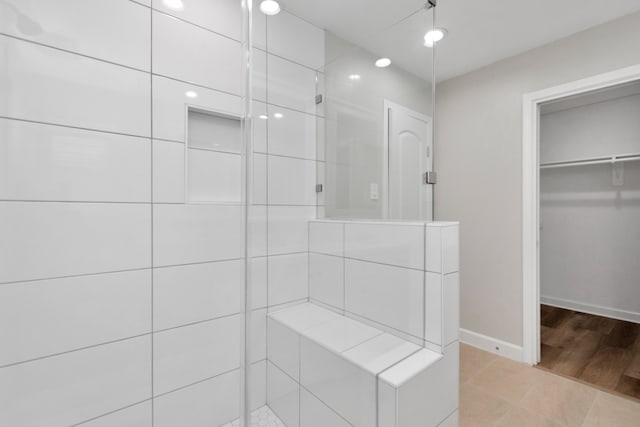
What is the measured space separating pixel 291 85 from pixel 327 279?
0.99 meters

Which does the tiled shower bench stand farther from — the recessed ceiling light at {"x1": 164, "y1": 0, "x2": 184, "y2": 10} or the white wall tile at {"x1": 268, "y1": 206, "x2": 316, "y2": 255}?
the recessed ceiling light at {"x1": 164, "y1": 0, "x2": 184, "y2": 10}

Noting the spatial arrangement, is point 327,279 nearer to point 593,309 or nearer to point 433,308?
point 433,308

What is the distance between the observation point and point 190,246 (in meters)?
1.25

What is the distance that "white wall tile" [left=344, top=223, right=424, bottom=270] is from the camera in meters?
1.13

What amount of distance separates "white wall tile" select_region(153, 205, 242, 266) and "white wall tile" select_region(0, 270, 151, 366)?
0.42 feet

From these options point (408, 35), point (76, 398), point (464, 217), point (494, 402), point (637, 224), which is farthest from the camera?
point (637, 224)

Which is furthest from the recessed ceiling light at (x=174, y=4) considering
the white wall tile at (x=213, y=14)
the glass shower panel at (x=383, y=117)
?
the glass shower panel at (x=383, y=117)

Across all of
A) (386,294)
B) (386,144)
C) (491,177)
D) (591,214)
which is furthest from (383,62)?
(591,214)

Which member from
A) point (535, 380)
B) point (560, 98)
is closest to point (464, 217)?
point (560, 98)

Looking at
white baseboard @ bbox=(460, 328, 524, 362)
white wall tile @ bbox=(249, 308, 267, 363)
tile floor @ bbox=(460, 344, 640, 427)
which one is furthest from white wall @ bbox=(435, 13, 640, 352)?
white wall tile @ bbox=(249, 308, 267, 363)

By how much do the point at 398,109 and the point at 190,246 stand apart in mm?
1122

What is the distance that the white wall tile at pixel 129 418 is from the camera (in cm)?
105

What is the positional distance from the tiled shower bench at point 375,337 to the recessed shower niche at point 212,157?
1.84ft

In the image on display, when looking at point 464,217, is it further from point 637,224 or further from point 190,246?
point 190,246
